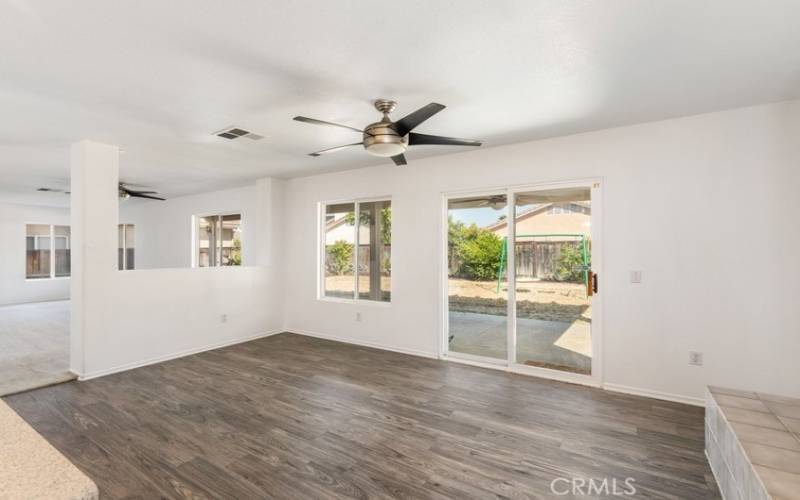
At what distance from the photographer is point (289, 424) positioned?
2912 mm

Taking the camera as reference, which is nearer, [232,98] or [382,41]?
[382,41]

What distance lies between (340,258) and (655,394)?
13.7 ft

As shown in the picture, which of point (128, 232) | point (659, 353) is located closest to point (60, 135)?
point (659, 353)

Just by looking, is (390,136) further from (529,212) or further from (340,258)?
(340,258)

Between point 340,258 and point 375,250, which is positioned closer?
point 375,250

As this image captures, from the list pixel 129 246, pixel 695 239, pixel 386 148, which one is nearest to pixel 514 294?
pixel 695 239

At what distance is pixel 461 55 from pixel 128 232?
10.6 metres

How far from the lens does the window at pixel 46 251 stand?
8.92 m

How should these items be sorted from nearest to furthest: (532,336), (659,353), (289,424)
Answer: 1. (289,424)
2. (659,353)
3. (532,336)

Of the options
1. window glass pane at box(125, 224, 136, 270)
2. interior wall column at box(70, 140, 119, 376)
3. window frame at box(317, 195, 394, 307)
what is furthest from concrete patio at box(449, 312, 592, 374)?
window glass pane at box(125, 224, 136, 270)

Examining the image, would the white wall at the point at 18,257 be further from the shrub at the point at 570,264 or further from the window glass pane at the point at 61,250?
the shrub at the point at 570,264

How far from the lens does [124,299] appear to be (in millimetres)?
4246

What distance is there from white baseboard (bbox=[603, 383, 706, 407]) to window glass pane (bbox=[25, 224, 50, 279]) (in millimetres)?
11931

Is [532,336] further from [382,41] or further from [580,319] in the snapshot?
[382,41]
